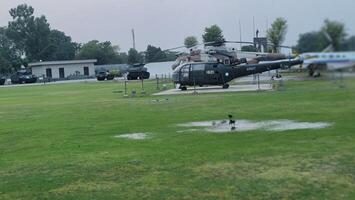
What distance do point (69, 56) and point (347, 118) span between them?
177976 millimetres

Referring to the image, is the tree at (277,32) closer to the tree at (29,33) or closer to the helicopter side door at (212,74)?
the helicopter side door at (212,74)

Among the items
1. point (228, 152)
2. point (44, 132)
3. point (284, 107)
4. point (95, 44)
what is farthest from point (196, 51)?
point (95, 44)

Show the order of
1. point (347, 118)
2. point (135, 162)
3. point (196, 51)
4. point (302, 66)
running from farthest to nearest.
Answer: point (196, 51), point (347, 118), point (135, 162), point (302, 66)

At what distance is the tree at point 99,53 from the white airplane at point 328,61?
167790mm

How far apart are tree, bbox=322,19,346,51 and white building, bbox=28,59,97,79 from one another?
126 meters

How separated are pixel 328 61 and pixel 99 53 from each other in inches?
6708

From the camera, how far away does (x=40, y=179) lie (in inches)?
393

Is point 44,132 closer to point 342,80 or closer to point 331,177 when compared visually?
point 331,177

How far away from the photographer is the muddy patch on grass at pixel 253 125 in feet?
51.8

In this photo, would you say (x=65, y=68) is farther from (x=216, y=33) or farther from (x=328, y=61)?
(x=328, y=61)

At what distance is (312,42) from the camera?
3615 mm

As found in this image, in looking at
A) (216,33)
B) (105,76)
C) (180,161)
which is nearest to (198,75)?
(216,33)

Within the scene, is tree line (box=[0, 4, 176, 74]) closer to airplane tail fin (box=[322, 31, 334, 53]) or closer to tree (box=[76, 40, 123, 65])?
tree (box=[76, 40, 123, 65])

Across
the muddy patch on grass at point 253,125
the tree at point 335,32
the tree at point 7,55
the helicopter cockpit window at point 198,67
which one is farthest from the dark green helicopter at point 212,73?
the tree at point 7,55
